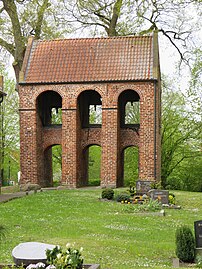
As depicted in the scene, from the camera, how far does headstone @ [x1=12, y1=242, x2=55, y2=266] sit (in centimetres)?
941

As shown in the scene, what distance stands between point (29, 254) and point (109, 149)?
27163 millimetres

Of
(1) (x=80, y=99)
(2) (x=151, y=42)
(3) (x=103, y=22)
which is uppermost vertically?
(3) (x=103, y=22)

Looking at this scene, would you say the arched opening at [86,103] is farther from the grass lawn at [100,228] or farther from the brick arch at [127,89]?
the grass lawn at [100,228]

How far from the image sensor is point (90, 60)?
1515 inches

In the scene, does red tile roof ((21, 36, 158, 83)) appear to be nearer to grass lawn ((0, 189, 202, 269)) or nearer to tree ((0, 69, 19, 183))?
grass lawn ((0, 189, 202, 269))

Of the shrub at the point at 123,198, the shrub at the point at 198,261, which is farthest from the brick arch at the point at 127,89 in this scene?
the shrub at the point at 198,261

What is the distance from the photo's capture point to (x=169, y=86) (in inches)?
2078

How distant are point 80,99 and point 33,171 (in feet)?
19.4

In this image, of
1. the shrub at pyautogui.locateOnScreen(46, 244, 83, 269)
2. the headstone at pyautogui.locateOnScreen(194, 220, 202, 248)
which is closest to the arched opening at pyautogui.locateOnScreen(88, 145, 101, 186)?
the headstone at pyautogui.locateOnScreen(194, 220, 202, 248)

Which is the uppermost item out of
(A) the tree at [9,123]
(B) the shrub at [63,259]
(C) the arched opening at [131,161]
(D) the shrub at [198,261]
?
(A) the tree at [9,123]

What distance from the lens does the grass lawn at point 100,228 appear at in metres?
13.8

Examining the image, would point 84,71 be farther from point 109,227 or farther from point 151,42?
point 109,227

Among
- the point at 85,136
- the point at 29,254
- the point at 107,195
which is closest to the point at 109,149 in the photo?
the point at 85,136

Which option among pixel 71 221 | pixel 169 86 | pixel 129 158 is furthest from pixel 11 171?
pixel 71 221
